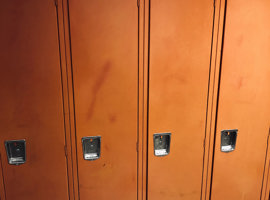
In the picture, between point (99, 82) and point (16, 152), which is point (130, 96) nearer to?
point (99, 82)

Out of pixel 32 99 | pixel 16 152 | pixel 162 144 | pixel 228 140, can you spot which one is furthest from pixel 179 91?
pixel 16 152

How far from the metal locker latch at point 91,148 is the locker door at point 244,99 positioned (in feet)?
3.83

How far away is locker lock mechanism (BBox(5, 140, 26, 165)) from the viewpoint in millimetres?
1566

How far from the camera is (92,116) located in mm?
1610

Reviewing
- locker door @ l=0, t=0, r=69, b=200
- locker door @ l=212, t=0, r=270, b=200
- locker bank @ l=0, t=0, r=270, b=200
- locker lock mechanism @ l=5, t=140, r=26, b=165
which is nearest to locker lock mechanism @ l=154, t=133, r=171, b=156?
locker bank @ l=0, t=0, r=270, b=200

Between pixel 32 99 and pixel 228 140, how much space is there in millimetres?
1884

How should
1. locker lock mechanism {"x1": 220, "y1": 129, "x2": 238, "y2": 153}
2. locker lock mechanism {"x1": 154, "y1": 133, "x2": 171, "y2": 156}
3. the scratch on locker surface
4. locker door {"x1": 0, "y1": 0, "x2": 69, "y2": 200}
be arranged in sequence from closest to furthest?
locker door {"x1": 0, "y1": 0, "x2": 69, "y2": 200} → the scratch on locker surface → locker lock mechanism {"x1": 154, "y1": 133, "x2": 171, "y2": 156} → locker lock mechanism {"x1": 220, "y1": 129, "x2": 238, "y2": 153}

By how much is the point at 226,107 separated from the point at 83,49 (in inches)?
55.8

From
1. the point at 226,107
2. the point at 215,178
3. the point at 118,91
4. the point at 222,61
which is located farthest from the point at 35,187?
the point at 222,61

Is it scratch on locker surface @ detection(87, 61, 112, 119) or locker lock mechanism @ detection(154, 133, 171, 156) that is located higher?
scratch on locker surface @ detection(87, 61, 112, 119)

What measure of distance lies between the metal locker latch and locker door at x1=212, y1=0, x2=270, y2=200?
1.17 m

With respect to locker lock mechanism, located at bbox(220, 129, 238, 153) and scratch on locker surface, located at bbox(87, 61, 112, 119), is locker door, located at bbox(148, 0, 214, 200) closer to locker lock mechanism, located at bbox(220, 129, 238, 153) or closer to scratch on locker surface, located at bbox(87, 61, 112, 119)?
locker lock mechanism, located at bbox(220, 129, 238, 153)

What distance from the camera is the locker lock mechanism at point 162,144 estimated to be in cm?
180

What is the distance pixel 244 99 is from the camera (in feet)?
6.08
